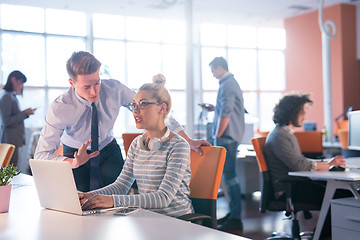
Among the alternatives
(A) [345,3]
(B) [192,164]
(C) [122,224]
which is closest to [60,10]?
(A) [345,3]

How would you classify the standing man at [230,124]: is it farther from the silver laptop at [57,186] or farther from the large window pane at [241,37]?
the large window pane at [241,37]

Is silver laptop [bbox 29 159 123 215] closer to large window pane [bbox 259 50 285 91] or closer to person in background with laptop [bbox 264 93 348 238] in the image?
person in background with laptop [bbox 264 93 348 238]

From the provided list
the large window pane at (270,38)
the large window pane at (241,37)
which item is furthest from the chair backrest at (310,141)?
the large window pane at (270,38)

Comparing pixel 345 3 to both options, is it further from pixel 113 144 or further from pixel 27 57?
pixel 113 144

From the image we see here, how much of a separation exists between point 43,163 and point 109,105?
99 centimetres

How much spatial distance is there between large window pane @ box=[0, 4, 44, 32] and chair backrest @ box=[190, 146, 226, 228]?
8.49m

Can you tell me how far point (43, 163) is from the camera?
1.77 m

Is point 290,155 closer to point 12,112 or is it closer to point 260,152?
point 260,152

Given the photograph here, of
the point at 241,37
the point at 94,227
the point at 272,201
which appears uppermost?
the point at 241,37

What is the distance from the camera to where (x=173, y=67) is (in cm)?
1154

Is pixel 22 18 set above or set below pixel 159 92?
above

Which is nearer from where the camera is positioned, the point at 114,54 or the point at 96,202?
→ the point at 96,202

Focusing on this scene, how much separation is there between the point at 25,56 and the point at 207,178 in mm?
8647

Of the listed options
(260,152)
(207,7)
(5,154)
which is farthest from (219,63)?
(207,7)
